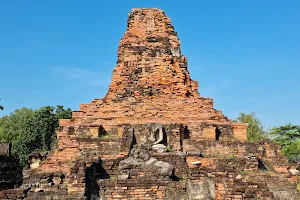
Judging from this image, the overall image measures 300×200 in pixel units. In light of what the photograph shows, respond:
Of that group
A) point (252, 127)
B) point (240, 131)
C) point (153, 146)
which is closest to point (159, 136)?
point (153, 146)

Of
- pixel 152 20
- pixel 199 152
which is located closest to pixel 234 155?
pixel 199 152

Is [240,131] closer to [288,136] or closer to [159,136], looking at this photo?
[159,136]

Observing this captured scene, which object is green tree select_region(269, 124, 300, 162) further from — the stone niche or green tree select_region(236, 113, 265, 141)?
the stone niche

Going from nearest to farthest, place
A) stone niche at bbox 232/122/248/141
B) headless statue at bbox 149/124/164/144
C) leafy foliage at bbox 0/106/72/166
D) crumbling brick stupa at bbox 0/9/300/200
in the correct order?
crumbling brick stupa at bbox 0/9/300/200 → headless statue at bbox 149/124/164/144 → stone niche at bbox 232/122/248/141 → leafy foliage at bbox 0/106/72/166

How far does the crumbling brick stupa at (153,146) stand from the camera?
10.1 m

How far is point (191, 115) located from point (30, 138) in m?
22.3

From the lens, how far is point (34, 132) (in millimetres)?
34344

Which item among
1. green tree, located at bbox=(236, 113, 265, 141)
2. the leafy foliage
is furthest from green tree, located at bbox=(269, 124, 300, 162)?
the leafy foliage

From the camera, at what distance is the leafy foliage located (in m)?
33.3

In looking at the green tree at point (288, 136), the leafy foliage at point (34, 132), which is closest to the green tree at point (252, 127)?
the green tree at point (288, 136)

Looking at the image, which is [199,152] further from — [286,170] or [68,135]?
[68,135]

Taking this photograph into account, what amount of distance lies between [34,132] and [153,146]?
2358 cm

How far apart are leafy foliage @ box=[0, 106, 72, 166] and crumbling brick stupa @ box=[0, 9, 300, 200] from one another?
1875cm

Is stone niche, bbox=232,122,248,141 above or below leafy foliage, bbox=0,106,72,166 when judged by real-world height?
below
